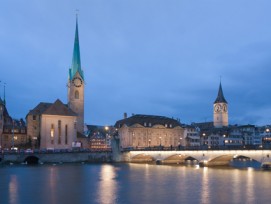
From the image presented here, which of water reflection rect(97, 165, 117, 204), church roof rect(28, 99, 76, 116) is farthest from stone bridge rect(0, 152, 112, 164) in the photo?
water reflection rect(97, 165, 117, 204)

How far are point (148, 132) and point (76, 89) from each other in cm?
2941

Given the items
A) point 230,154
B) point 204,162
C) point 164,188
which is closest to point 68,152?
point 204,162

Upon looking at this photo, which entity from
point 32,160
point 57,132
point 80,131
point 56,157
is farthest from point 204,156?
point 80,131

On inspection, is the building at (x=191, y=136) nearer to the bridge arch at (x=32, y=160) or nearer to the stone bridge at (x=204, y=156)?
the stone bridge at (x=204, y=156)

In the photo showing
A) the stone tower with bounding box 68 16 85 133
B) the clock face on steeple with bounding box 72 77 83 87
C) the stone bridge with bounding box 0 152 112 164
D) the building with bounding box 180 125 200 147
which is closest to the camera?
the stone bridge with bounding box 0 152 112 164

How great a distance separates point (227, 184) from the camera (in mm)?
50750

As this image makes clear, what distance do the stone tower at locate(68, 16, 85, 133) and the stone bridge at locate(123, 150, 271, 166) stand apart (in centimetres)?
3084

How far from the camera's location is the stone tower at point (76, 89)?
142 m

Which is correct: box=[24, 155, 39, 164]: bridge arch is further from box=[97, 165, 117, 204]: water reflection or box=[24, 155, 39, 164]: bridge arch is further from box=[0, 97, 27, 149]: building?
box=[97, 165, 117, 204]: water reflection

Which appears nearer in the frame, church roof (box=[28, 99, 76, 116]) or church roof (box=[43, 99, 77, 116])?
church roof (box=[43, 99, 77, 116])

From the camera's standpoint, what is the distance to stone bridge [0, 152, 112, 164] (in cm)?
9994

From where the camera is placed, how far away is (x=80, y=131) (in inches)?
5468

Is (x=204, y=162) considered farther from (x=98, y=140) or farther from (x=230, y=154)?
(x=98, y=140)

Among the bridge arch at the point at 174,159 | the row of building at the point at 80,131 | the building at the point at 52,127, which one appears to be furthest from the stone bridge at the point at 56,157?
the bridge arch at the point at 174,159
